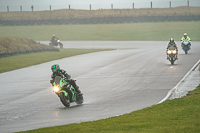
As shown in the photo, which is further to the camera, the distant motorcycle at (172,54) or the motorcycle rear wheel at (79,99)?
the distant motorcycle at (172,54)

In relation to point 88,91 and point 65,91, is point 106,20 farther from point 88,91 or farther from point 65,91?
point 65,91

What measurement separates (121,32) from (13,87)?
47.8 metres

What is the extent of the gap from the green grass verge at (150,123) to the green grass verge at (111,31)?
158ft

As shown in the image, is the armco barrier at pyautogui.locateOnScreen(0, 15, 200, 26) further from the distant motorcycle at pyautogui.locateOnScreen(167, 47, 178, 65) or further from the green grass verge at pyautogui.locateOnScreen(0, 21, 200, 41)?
the distant motorcycle at pyautogui.locateOnScreen(167, 47, 178, 65)

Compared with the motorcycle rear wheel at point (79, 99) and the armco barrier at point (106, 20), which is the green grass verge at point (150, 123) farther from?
the armco barrier at point (106, 20)

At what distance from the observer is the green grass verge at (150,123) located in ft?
30.3

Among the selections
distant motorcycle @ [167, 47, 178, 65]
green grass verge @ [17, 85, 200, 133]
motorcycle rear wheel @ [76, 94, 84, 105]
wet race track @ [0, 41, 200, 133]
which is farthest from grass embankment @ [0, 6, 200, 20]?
green grass verge @ [17, 85, 200, 133]

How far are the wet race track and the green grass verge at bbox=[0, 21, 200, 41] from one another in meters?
34.1

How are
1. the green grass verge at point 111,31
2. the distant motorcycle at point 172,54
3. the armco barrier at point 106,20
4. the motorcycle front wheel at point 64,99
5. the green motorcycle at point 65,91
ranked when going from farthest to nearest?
the armco barrier at point 106,20 → the green grass verge at point 111,31 → the distant motorcycle at point 172,54 → the motorcycle front wheel at point 64,99 → the green motorcycle at point 65,91

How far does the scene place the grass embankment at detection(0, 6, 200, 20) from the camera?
77.8m

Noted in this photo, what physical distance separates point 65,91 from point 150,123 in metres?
4.86

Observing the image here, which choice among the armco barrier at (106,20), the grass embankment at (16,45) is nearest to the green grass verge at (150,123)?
the grass embankment at (16,45)

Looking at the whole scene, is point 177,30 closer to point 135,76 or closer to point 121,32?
point 121,32

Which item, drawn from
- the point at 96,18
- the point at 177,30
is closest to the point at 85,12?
the point at 96,18
